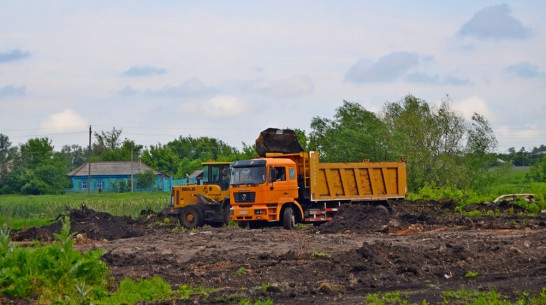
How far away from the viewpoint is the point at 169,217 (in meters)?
35.7

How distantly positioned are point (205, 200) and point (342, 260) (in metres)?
16.8

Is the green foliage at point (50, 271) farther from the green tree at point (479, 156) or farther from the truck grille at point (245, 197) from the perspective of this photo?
the green tree at point (479, 156)

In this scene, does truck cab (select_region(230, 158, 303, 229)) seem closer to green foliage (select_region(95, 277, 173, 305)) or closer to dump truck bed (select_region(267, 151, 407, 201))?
dump truck bed (select_region(267, 151, 407, 201))

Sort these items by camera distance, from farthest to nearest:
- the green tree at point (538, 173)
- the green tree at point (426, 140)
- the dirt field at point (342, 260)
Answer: the green tree at point (538, 173)
the green tree at point (426, 140)
the dirt field at point (342, 260)

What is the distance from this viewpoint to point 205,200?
31984 mm

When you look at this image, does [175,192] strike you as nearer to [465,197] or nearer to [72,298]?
[465,197]

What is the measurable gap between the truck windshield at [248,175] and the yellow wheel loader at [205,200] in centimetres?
241

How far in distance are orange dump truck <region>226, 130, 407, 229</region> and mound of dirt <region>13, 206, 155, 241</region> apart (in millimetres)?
4270

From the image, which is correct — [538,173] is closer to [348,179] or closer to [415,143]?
[415,143]

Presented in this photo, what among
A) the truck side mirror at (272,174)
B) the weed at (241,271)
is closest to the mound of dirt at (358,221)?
the truck side mirror at (272,174)

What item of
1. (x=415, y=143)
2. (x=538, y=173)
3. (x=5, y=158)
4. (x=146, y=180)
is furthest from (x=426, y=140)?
(x=5, y=158)

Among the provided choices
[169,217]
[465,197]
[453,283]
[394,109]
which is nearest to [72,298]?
[453,283]

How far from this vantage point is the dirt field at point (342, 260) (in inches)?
508

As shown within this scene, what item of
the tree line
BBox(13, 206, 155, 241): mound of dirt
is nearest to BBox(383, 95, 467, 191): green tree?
the tree line
